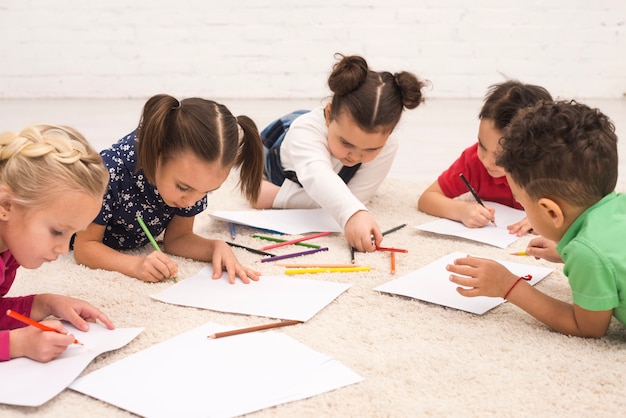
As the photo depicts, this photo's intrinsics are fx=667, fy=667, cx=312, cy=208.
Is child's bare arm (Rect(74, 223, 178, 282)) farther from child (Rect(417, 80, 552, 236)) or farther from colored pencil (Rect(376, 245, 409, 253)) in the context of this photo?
child (Rect(417, 80, 552, 236))

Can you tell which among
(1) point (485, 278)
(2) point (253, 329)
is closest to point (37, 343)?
(2) point (253, 329)

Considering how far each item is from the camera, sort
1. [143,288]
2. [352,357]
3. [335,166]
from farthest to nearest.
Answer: [335,166] → [143,288] → [352,357]

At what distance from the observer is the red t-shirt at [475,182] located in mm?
1816

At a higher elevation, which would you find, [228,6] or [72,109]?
[228,6]

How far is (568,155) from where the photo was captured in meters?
1.03

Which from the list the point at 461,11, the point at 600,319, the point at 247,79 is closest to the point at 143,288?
the point at 600,319

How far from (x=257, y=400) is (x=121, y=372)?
0.21m

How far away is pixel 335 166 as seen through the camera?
5.92 ft

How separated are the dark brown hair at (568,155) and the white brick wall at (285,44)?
2838 mm

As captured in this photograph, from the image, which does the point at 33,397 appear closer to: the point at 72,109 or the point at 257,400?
the point at 257,400

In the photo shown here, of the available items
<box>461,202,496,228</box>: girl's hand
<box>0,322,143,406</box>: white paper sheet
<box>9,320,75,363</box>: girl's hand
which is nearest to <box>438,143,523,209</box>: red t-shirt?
<box>461,202,496,228</box>: girl's hand

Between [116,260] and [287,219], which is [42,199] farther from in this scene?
[287,219]

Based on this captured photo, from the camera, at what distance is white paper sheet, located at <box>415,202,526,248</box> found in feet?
5.24

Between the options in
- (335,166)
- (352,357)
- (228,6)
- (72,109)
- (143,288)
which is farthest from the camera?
(228,6)
